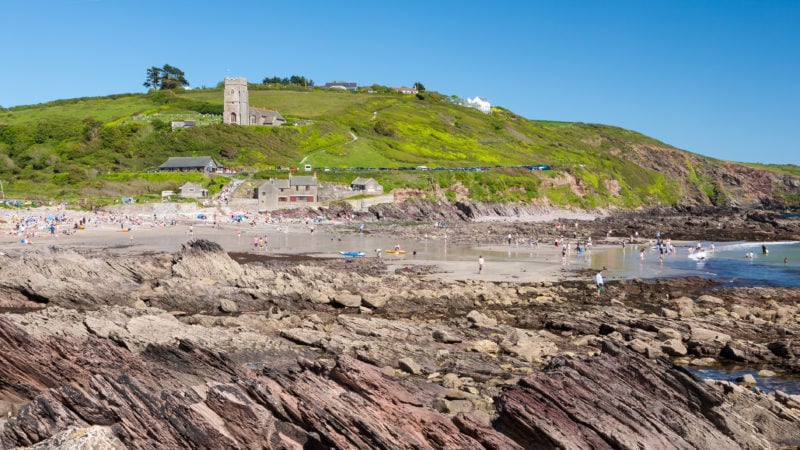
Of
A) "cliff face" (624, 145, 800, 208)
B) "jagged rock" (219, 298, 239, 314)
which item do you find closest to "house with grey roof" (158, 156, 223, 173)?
"jagged rock" (219, 298, 239, 314)

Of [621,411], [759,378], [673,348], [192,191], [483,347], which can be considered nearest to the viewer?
[621,411]

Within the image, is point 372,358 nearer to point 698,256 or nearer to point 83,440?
point 83,440

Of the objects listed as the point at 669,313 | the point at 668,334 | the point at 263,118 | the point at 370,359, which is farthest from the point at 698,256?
the point at 263,118

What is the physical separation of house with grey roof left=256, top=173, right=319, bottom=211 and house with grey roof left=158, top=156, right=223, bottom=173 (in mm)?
15379

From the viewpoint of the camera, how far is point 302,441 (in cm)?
1350

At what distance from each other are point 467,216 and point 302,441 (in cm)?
9173

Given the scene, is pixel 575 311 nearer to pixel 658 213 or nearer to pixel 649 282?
pixel 649 282

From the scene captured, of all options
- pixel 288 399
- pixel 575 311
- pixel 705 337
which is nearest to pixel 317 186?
pixel 575 311

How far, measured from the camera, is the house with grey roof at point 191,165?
10612 centimetres

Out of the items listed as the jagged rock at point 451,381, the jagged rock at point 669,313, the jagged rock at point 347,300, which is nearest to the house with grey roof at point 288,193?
the jagged rock at point 347,300

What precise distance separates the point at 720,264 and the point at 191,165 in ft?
263

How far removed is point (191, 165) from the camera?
4200 inches

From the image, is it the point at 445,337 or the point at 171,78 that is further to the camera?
the point at 171,78

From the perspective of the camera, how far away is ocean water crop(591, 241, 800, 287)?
47.6m
